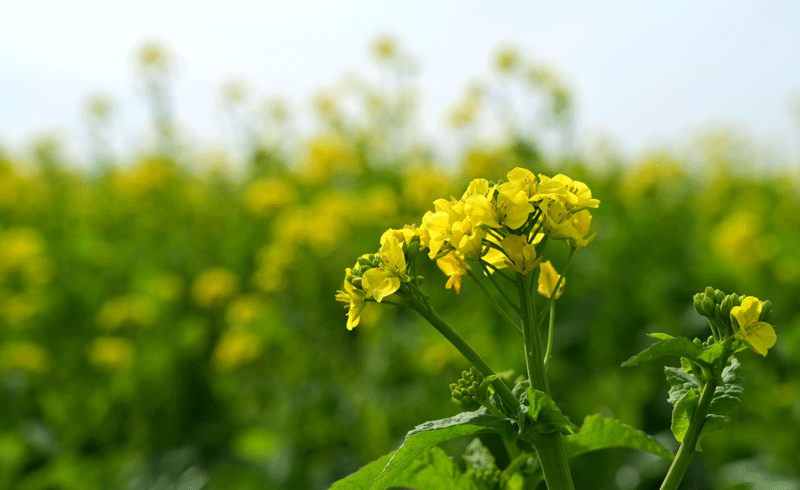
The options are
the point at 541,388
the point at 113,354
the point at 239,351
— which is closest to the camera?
the point at 541,388

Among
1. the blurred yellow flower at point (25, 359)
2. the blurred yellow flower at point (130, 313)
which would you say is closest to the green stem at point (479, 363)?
the blurred yellow flower at point (130, 313)

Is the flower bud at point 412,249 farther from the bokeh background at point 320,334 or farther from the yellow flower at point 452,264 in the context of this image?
the bokeh background at point 320,334

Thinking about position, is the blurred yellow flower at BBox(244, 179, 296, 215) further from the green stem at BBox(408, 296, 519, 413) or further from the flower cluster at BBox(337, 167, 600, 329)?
the green stem at BBox(408, 296, 519, 413)

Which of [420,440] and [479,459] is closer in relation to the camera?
[420,440]

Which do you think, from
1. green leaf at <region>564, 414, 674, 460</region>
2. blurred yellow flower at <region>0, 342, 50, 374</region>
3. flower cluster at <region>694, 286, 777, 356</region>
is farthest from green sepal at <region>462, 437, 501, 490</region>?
blurred yellow flower at <region>0, 342, 50, 374</region>

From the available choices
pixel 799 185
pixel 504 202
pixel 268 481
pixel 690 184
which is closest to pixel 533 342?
pixel 504 202

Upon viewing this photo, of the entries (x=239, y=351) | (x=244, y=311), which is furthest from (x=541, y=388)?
(x=244, y=311)

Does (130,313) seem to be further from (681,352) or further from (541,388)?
(681,352)
